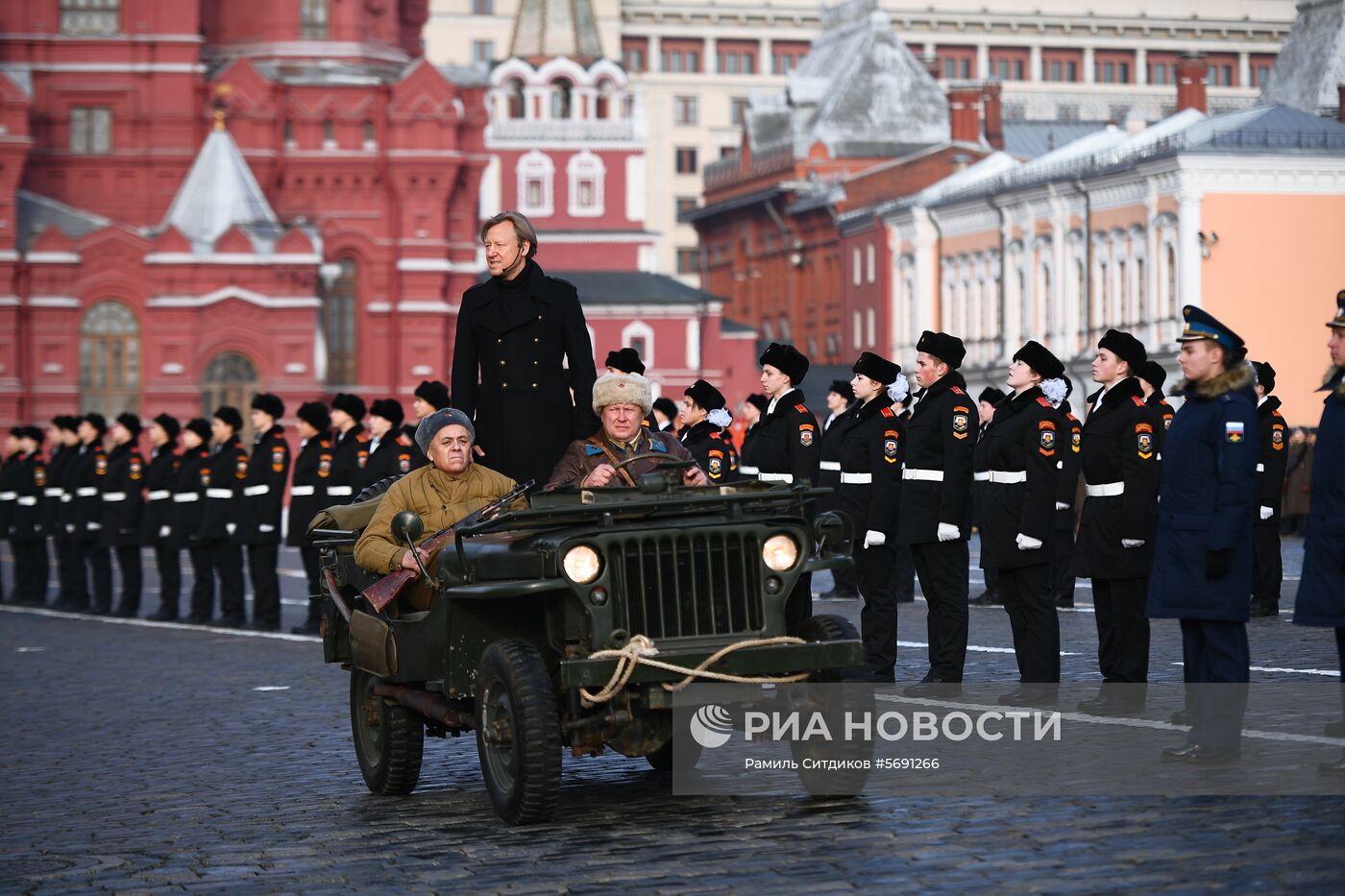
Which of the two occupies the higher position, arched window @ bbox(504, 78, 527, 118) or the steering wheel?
arched window @ bbox(504, 78, 527, 118)

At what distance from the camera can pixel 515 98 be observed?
9162 cm

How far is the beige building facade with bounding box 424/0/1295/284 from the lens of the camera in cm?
12438

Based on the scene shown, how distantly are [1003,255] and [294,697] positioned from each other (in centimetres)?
5459

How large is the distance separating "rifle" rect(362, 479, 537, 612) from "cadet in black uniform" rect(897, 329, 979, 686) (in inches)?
151

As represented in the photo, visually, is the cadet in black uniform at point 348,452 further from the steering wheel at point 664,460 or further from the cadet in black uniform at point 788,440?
the steering wheel at point 664,460

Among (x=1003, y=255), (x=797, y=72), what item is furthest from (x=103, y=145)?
(x=797, y=72)

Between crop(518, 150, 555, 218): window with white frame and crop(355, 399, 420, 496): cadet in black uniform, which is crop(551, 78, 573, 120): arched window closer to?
crop(518, 150, 555, 218): window with white frame

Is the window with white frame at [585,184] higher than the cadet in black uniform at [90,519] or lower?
higher

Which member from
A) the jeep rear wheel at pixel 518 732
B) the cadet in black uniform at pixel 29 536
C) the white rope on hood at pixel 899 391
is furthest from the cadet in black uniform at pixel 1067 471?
the cadet in black uniform at pixel 29 536

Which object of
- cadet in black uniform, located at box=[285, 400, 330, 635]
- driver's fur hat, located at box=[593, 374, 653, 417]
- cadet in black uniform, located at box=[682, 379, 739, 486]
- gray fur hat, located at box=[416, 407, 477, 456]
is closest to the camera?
driver's fur hat, located at box=[593, 374, 653, 417]

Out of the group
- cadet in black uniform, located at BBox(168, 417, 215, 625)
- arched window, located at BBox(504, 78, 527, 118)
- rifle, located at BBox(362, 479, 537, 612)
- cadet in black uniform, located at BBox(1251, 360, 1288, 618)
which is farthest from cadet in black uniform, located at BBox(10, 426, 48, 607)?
arched window, located at BBox(504, 78, 527, 118)

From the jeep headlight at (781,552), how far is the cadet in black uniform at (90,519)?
1818 cm

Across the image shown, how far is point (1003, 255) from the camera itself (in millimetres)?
69000

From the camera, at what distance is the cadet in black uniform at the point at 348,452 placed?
21688 millimetres
